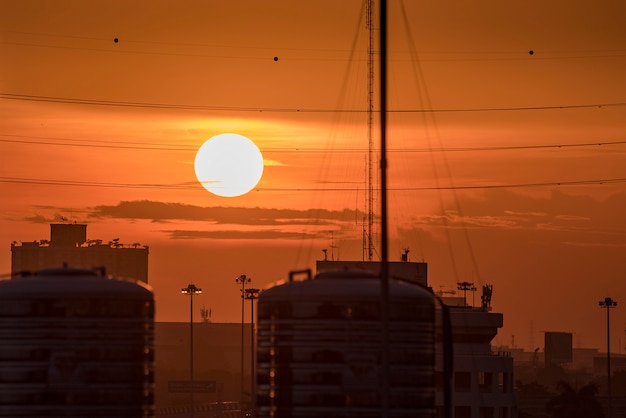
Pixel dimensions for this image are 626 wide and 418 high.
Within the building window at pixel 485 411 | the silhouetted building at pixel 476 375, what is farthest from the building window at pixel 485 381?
the building window at pixel 485 411

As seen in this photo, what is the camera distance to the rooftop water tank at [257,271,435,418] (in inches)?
2943

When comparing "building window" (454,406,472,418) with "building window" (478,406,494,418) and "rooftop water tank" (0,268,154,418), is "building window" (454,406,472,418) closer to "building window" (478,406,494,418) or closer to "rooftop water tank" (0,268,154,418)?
"building window" (478,406,494,418)

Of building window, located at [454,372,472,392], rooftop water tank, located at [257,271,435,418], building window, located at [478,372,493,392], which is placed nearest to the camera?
rooftop water tank, located at [257,271,435,418]

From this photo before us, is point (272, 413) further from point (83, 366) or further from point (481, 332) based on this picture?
point (481, 332)

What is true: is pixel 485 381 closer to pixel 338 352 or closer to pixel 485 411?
pixel 485 411

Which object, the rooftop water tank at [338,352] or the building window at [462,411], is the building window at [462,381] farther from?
the rooftop water tank at [338,352]

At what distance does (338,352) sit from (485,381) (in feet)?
311

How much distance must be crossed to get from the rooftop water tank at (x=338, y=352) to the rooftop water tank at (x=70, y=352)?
657 cm

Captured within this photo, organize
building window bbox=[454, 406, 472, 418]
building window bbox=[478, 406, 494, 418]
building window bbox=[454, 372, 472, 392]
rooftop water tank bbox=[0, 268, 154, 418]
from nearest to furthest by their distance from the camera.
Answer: rooftop water tank bbox=[0, 268, 154, 418], building window bbox=[454, 406, 472, 418], building window bbox=[478, 406, 494, 418], building window bbox=[454, 372, 472, 392]

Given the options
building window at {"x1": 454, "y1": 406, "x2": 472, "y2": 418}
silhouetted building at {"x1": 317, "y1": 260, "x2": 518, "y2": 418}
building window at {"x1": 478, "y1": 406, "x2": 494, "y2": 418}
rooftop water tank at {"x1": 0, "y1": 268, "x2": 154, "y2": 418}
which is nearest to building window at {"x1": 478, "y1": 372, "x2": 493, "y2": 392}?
silhouetted building at {"x1": 317, "y1": 260, "x2": 518, "y2": 418}

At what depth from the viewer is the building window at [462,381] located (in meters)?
166

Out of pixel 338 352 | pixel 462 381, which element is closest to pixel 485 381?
pixel 462 381

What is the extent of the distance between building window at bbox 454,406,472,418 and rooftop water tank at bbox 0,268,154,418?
89099 millimetres

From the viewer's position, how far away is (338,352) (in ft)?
246
